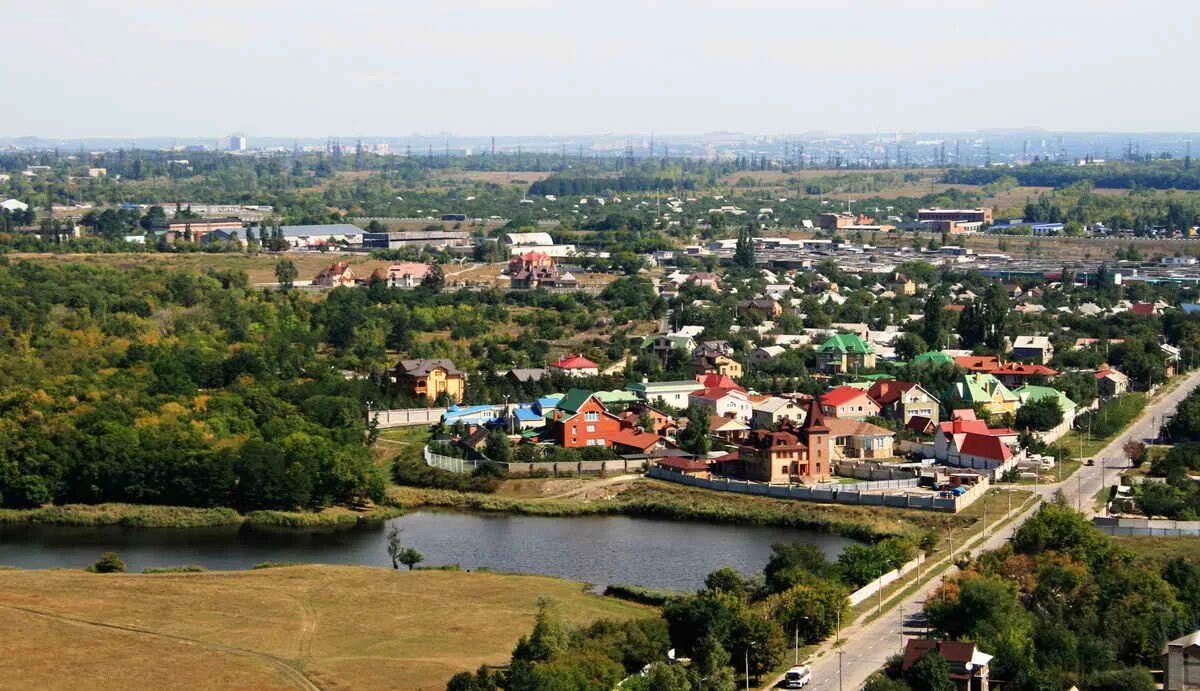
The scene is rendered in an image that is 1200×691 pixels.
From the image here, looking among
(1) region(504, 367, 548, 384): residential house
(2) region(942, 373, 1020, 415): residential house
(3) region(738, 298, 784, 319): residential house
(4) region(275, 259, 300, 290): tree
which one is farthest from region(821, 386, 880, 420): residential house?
(4) region(275, 259, 300, 290): tree

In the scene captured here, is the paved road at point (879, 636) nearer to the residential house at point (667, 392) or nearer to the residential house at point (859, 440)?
the residential house at point (859, 440)

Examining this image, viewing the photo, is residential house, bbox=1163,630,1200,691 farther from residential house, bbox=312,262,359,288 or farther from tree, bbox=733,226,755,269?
tree, bbox=733,226,755,269

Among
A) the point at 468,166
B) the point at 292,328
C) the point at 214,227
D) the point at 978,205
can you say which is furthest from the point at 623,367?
the point at 468,166

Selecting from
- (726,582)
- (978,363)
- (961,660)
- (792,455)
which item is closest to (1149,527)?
(792,455)

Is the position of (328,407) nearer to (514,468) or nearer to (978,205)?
(514,468)

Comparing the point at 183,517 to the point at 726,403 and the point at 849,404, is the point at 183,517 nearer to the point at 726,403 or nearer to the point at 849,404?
the point at 726,403
